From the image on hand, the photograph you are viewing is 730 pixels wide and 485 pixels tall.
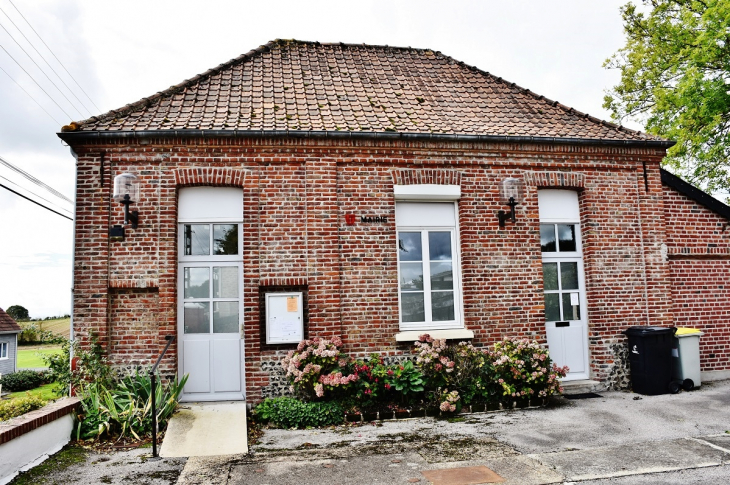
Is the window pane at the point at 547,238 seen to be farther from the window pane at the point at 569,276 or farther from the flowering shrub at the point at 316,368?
the flowering shrub at the point at 316,368

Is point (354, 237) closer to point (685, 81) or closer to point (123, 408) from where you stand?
point (123, 408)

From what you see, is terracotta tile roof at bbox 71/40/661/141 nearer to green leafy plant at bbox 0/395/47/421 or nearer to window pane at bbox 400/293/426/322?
window pane at bbox 400/293/426/322

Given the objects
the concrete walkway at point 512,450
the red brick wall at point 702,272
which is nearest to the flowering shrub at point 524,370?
the concrete walkway at point 512,450

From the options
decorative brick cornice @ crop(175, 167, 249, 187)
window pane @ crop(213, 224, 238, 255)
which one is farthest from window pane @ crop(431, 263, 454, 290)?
decorative brick cornice @ crop(175, 167, 249, 187)

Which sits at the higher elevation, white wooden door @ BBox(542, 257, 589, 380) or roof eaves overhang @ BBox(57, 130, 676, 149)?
roof eaves overhang @ BBox(57, 130, 676, 149)

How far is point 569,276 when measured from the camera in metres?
9.41

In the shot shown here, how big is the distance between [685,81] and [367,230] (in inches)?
370

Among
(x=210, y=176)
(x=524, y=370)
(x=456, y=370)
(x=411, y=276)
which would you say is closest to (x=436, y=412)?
(x=456, y=370)

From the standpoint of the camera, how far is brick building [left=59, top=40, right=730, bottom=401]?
786 cm

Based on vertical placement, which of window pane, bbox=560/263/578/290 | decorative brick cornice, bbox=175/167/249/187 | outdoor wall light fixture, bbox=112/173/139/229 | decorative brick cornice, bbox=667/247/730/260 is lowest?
window pane, bbox=560/263/578/290

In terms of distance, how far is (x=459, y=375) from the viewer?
7.81 meters

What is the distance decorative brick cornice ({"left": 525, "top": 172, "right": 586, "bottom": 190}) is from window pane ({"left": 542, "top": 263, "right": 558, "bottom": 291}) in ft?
4.67

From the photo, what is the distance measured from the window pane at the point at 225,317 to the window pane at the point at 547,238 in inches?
215

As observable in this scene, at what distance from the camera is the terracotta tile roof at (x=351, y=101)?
8516 millimetres
